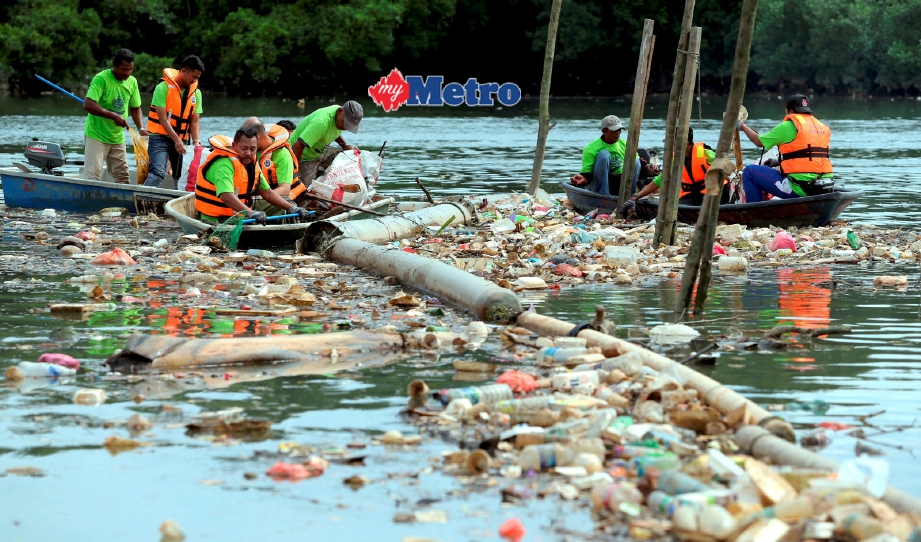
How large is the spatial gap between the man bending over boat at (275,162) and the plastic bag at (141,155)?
8.87 ft

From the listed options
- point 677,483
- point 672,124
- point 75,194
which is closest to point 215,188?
point 75,194

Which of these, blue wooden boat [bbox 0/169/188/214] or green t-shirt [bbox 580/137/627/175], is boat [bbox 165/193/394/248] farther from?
green t-shirt [bbox 580/137/627/175]

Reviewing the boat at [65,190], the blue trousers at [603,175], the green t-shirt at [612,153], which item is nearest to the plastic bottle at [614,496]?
the boat at [65,190]

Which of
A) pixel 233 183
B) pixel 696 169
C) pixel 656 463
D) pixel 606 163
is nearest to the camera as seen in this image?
pixel 656 463

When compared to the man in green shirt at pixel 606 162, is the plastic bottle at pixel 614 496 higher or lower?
lower

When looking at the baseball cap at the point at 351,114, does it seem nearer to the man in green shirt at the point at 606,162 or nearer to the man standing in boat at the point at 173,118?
the man standing in boat at the point at 173,118

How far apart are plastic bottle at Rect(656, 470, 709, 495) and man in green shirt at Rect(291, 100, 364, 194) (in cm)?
903

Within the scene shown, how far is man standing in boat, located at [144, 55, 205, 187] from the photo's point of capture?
45.2 ft

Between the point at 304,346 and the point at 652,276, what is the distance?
13.7 ft

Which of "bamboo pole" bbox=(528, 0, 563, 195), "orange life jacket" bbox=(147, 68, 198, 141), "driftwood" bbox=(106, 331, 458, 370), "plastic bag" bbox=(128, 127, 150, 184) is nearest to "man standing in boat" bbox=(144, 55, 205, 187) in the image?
"orange life jacket" bbox=(147, 68, 198, 141)

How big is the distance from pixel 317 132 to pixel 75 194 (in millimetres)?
3265

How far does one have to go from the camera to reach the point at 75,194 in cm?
1470

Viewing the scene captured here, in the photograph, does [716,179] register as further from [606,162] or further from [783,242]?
[606,162]

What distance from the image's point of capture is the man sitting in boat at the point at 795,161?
13.2 metres
